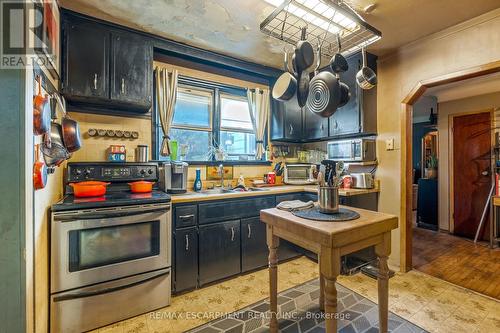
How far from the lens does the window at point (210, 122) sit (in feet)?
9.45

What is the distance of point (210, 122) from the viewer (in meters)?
3.08

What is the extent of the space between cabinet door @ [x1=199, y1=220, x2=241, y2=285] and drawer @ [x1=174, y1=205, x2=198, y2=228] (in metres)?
0.13

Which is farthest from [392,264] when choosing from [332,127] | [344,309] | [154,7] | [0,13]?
[0,13]

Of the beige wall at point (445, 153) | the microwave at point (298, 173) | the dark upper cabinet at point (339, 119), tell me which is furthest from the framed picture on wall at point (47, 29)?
the beige wall at point (445, 153)

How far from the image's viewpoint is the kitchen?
155 cm

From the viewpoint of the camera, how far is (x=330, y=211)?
1.54 meters

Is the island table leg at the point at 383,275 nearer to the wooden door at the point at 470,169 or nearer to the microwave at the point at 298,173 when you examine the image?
the microwave at the point at 298,173

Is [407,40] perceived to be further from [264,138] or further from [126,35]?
[126,35]

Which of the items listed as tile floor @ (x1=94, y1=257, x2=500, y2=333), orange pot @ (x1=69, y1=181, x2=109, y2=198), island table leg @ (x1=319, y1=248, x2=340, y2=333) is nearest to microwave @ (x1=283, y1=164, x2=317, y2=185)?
tile floor @ (x1=94, y1=257, x2=500, y2=333)

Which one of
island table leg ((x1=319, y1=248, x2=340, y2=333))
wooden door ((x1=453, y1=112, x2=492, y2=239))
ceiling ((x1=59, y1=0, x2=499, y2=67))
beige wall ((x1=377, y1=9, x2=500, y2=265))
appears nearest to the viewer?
island table leg ((x1=319, y1=248, x2=340, y2=333))

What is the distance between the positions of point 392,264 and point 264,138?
2.23m

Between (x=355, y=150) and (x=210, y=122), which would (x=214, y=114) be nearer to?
(x=210, y=122)

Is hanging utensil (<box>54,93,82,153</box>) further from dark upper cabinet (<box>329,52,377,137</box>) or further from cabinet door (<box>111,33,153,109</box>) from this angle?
dark upper cabinet (<box>329,52,377,137</box>)

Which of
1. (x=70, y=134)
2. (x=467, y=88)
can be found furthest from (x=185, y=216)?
(x=467, y=88)
